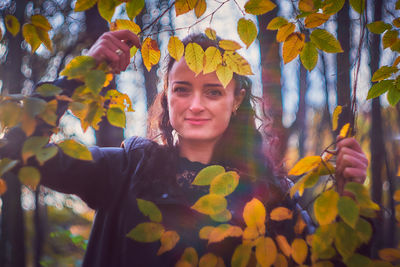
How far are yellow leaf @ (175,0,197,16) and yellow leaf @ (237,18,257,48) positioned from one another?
0.56 feet

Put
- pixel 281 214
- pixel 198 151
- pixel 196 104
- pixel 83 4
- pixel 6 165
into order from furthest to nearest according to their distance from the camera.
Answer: pixel 198 151 < pixel 196 104 < pixel 281 214 < pixel 83 4 < pixel 6 165

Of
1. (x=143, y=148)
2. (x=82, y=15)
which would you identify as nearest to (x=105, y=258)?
(x=143, y=148)

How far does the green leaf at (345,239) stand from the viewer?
751 millimetres

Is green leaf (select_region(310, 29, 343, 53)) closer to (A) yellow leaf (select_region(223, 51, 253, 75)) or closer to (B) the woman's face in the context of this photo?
(A) yellow leaf (select_region(223, 51, 253, 75))

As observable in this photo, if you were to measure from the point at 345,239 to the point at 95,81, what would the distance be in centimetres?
83

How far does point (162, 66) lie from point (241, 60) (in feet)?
2.72

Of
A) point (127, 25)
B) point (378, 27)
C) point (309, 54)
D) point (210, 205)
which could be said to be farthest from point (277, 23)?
point (210, 205)

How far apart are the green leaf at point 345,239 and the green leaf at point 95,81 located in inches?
30.7

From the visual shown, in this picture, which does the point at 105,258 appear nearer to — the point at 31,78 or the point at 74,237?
the point at 74,237

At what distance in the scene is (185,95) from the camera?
1.38 m

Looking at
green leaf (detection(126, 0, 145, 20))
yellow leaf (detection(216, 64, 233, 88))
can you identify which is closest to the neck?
yellow leaf (detection(216, 64, 233, 88))

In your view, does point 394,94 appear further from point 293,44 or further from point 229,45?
point 229,45

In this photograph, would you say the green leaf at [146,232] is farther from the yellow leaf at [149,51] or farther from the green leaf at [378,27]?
the green leaf at [378,27]

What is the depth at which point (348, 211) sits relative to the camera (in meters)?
0.72
